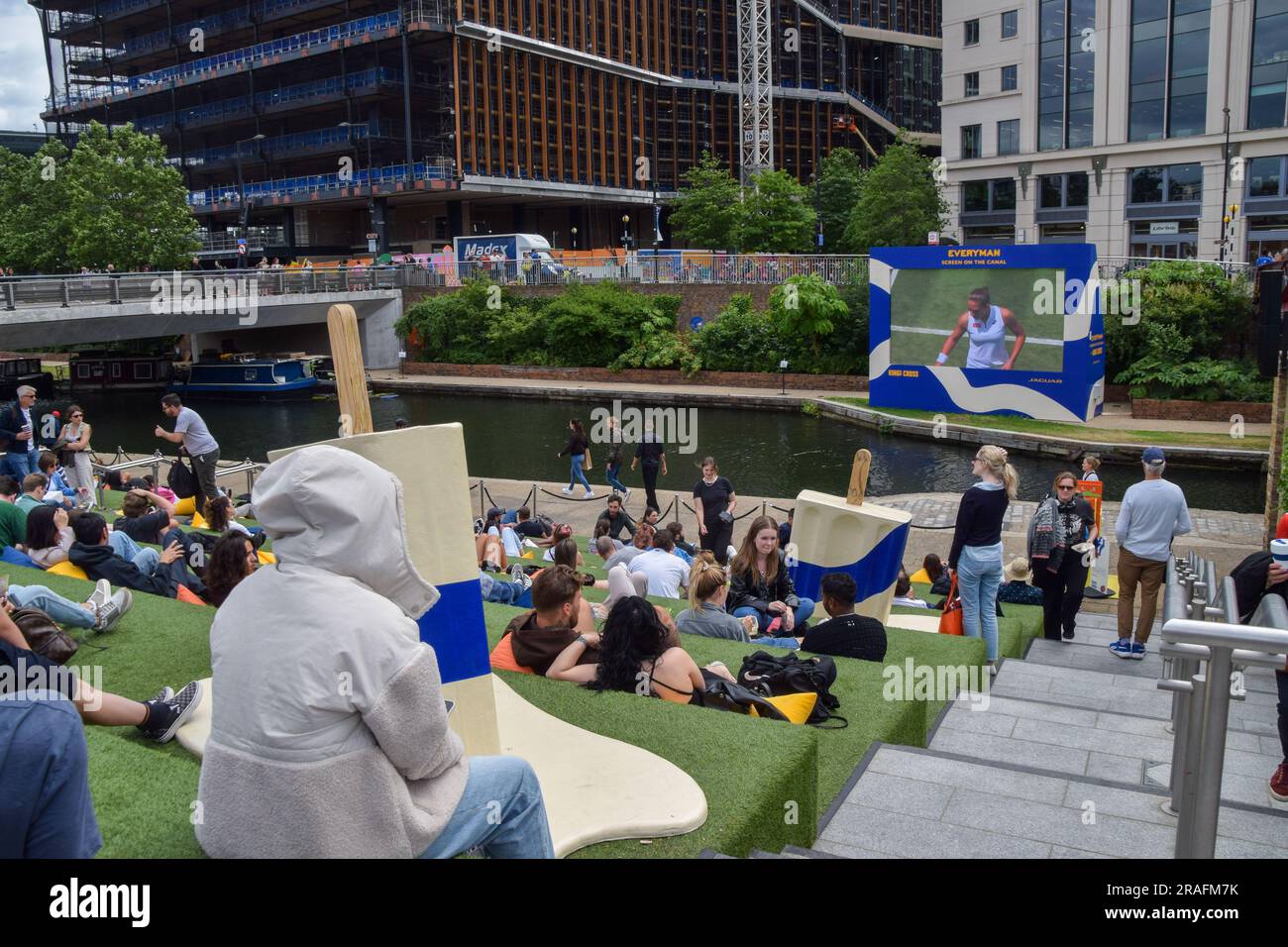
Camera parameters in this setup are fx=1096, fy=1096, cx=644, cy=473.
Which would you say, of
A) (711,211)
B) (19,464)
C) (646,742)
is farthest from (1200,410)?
(646,742)

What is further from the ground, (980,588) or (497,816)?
(497,816)

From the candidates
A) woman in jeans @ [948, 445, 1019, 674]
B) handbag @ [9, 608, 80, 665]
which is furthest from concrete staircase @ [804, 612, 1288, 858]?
handbag @ [9, 608, 80, 665]

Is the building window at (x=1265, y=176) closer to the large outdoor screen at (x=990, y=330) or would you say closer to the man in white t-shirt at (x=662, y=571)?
the large outdoor screen at (x=990, y=330)

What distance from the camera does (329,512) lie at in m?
2.87

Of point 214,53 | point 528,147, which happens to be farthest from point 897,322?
point 214,53

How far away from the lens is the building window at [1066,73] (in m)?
45.8

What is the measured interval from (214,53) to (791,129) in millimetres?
39967

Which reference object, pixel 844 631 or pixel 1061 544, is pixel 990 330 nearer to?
pixel 1061 544

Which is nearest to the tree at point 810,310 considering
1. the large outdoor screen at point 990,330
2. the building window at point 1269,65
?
the large outdoor screen at point 990,330

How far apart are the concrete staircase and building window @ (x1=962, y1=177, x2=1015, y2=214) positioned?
46142 millimetres

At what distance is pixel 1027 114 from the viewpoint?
159 feet

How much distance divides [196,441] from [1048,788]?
41.0 ft
